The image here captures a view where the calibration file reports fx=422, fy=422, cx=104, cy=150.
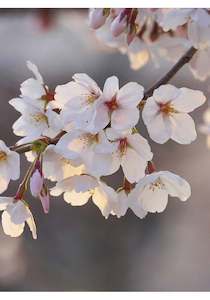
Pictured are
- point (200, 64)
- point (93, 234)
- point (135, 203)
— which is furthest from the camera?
point (93, 234)

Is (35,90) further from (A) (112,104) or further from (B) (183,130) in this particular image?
(B) (183,130)

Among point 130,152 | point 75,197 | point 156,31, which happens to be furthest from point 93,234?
point 130,152

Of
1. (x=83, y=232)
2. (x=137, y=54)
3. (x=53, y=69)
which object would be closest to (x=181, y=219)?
(x=83, y=232)

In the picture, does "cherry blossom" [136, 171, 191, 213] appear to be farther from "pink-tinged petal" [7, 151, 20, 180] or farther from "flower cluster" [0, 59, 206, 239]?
"pink-tinged petal" [7, 151, 20, 180]

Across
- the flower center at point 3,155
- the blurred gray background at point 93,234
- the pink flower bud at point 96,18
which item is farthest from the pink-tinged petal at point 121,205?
the blurred gray background at point 93,234

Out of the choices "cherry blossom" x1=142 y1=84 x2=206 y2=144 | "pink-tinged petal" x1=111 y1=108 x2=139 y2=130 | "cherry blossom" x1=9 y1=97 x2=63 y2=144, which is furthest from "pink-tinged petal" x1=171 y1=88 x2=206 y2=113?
"cherry blossom" x1=9 y1=97 x2=63 y2=144

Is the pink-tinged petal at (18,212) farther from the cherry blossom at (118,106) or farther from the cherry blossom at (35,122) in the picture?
the cherry blossom at (118,106)
